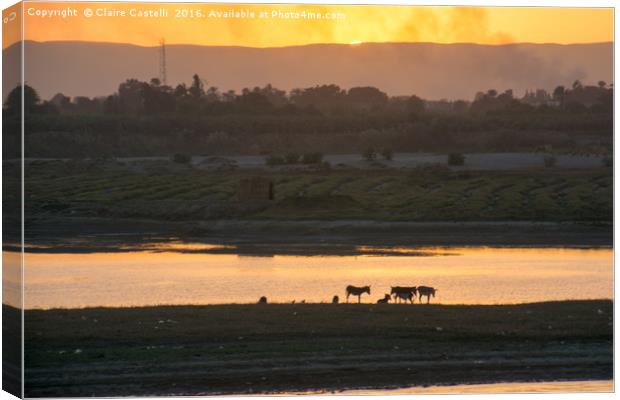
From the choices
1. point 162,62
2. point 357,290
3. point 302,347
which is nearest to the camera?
point 302,347

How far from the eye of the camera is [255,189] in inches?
739

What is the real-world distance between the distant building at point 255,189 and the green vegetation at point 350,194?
0.07m

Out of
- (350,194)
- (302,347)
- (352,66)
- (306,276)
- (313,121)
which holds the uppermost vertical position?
(352,66)

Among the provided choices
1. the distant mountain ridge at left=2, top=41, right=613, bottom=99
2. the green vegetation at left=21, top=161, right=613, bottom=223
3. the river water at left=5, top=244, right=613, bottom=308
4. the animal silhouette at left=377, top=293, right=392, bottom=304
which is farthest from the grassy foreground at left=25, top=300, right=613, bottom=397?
the distant mountain ridge at left=2, top=41, right=613, bottom=99

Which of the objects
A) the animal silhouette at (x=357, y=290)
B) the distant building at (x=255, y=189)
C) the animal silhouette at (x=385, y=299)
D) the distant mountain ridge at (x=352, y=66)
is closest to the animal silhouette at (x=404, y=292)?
the animal silhouette at (x=385, y=299)

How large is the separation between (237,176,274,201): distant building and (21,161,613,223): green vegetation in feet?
0.24

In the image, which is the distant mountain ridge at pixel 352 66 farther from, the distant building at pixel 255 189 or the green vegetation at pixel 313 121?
the distant building at pixel 255 189

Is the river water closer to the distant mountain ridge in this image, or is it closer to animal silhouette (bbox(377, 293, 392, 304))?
animal silhouette (bbox(377, 293, 392, 304))

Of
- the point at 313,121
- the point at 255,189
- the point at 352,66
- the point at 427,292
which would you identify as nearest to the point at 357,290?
the point at 427,292

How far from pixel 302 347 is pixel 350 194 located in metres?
2.11

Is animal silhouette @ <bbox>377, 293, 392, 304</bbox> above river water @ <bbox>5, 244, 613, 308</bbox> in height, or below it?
below

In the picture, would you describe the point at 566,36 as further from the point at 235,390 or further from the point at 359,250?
the point at 235,390

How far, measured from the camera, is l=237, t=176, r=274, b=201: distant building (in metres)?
18.8

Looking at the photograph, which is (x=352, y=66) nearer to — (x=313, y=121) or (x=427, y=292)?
(x=313, y=121)
